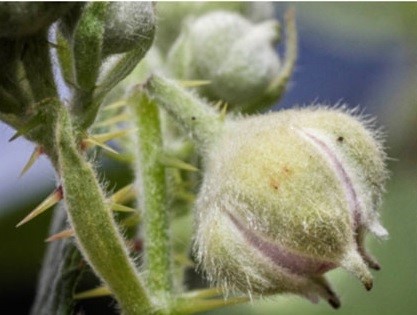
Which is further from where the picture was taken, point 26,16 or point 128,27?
point 128,27

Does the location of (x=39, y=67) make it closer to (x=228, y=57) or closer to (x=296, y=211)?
(x=296, y=211)

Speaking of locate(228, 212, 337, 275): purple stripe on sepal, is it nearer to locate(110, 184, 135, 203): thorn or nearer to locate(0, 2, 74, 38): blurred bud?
locate(110, 184, 135, 203): thorn

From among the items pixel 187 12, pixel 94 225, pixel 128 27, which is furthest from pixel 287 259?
pixel 187 12

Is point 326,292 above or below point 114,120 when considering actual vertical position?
above

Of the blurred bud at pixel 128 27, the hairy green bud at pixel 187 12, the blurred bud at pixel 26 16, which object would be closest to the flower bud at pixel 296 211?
the blurred bud at pixel 128 27

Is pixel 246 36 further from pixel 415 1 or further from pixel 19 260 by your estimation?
pixel 19 260

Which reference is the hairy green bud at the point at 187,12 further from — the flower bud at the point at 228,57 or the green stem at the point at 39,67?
the green stem at the point at 39,67
